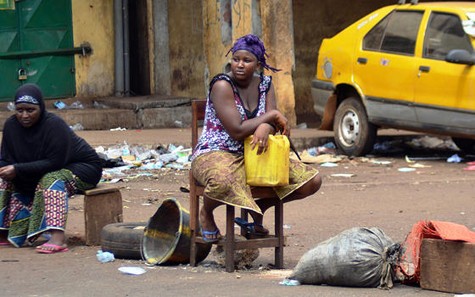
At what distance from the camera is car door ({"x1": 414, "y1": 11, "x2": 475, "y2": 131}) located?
12.3 m

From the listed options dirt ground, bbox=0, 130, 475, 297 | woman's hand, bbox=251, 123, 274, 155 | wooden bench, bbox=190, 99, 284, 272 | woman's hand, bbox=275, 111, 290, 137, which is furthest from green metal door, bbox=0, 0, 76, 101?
woman's hand, bbox=251, 123, 274, 155

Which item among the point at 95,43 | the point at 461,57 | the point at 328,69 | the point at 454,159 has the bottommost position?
the point at 454,159

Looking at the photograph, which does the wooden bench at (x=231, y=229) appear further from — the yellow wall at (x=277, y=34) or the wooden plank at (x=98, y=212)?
the yellow wall at (x=277, y=34)

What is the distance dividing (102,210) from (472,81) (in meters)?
5.46

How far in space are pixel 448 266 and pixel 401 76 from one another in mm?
6953

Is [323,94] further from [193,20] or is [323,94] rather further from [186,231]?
[186,231]

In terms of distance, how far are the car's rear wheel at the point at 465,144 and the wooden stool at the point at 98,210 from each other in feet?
22.0

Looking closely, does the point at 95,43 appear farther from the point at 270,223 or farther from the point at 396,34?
the point at 270,223

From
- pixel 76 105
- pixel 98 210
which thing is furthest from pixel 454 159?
pixel 98 210

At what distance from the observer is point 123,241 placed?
750 centimetres

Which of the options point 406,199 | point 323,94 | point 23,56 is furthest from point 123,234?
point 23,56

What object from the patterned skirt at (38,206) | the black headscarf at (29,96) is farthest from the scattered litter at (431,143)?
the black headscarf at (29,96)

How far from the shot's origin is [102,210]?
27.2ft

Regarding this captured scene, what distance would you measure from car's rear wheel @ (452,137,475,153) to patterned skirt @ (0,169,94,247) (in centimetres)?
678
